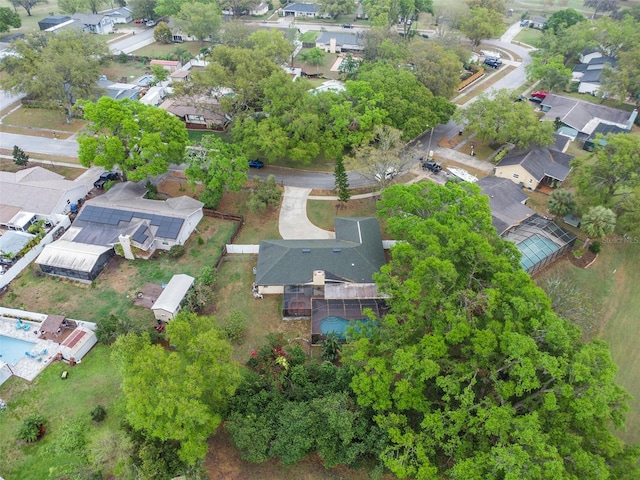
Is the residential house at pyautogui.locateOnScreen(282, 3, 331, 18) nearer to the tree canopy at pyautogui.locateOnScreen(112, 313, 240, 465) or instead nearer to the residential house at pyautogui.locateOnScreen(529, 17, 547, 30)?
the residential house at pyautogui.locateOnScreen(529, 17, 547, 30)

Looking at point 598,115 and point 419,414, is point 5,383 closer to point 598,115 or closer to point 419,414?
point 419,414

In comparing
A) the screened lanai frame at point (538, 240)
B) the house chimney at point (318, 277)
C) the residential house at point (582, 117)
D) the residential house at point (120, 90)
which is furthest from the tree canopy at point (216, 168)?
the residential house at point (582, 117)

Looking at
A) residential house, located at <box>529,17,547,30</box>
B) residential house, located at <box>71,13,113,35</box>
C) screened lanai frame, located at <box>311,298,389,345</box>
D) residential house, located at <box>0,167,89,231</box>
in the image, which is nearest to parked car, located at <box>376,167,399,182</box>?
screened lanai frame, located at <box>311,298,389,345</box>

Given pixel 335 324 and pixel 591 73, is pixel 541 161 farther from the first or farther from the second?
pixel 591 73

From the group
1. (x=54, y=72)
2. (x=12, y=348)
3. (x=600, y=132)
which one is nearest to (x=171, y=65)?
(x=54, y=72)

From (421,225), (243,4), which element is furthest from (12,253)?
(243,4)

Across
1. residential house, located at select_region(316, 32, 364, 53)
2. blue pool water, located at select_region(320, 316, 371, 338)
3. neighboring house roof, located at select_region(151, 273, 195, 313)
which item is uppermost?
residential house, located at select_region(316, 32, 364, 53)

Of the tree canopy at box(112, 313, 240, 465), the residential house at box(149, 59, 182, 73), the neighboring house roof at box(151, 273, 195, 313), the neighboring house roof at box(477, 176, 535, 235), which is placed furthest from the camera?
the residential house at box(149, 59, 182, 73)

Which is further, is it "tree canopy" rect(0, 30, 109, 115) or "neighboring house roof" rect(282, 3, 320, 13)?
"neighboring house roof" rect(282, 3, 320, 13)
